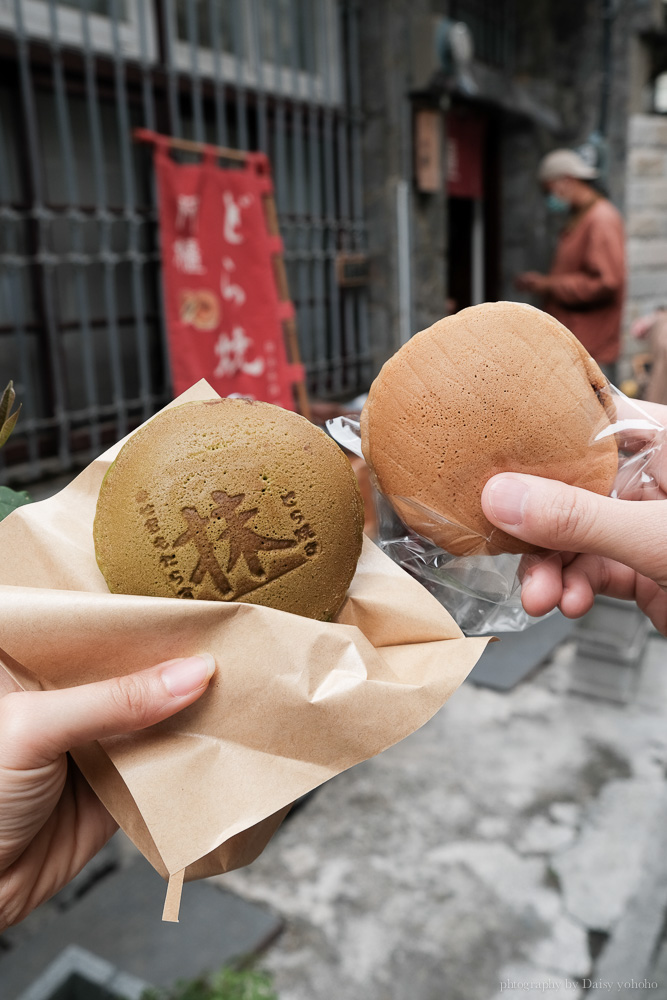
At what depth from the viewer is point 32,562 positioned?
1190 millimetres

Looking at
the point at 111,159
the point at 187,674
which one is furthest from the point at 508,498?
the point at 111,159

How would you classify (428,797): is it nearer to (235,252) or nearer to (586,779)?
(586,779)

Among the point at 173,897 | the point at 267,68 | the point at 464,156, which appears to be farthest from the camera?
the point at 464,156

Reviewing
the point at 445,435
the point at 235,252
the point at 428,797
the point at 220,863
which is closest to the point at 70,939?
the point at 428,797

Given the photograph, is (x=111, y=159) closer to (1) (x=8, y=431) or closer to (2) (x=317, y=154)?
(2) (x=317, y=154)

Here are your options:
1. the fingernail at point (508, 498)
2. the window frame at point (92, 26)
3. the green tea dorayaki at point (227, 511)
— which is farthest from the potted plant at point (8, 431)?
the window frame at point (92, 26)

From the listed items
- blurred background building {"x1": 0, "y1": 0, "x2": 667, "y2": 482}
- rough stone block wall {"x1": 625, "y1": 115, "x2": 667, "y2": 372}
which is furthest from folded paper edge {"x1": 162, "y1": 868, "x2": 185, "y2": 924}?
rough stone block wall {"x1": 625, "y1": 115, "x2": 667, "y2": 372}

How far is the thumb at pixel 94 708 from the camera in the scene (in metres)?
1.02

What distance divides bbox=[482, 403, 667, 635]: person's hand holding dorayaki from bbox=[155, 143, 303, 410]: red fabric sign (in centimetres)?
301

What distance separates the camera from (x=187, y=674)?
3.35ft

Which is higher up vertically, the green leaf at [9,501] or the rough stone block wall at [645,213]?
the rough stone block wall at [645,213]

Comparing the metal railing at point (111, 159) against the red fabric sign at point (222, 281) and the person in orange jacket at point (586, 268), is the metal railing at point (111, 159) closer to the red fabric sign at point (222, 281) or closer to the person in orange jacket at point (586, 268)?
the red fabric sign at point (222, 281)

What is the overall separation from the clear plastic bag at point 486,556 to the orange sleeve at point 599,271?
12.9ft

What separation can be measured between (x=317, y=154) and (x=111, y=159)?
162 centimetres
